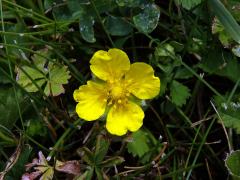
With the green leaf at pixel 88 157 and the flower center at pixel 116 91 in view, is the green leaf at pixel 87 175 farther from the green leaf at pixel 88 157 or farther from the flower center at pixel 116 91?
the flower center at pixel 116 91

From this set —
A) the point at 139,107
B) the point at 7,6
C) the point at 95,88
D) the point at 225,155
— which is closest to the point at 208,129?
the point at 225,155

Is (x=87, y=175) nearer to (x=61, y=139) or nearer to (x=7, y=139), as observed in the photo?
(x=61, y=139)

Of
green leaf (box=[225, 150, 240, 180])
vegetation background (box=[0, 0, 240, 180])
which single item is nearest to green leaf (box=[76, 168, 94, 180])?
vegetation background (box=[0, 0, 240, 180])

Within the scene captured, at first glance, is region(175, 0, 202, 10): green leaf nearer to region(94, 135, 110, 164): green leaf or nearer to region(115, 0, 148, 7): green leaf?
region(115, 0, 148, 7): green leaf

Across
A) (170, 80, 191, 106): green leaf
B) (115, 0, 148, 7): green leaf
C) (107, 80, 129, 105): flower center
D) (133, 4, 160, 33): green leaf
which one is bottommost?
(170, 80, 191, 106): green leaf

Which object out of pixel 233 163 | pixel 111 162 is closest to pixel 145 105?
pixel 111 162

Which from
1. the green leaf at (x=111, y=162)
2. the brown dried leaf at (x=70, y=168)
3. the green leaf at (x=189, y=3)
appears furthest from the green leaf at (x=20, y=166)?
the green leaf at (x=189, y=3)
